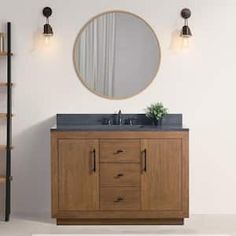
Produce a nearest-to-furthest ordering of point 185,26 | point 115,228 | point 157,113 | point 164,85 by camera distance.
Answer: point 115,228
point 157,113
point 185,26
point 164,85

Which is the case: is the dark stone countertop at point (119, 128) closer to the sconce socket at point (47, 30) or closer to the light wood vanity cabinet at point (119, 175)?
the light wood vanity cabinet at point (119, 175)

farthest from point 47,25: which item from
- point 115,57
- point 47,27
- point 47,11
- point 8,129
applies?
point 8,129

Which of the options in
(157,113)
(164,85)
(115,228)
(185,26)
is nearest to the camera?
(115,228)

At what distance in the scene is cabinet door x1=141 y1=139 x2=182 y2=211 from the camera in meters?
4.30

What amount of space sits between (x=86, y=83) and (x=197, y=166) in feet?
4.28

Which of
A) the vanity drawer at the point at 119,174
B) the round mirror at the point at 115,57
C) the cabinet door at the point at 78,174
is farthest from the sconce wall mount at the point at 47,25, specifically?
the vanity drawer at the point at 119,174

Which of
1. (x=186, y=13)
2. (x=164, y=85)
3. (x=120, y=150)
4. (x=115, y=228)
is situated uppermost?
(x=186, y=13)

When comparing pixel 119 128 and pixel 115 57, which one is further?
pixel 115 57

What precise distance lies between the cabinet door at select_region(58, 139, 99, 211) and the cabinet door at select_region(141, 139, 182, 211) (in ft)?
1.37

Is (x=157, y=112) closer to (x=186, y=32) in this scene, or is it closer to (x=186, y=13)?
(x=186, y=32)

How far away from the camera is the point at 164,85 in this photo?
15.7 ft

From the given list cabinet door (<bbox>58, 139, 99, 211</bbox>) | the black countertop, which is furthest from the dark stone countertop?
the black countertop

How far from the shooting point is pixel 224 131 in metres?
4.79

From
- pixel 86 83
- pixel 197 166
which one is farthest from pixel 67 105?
pixel 197 166
